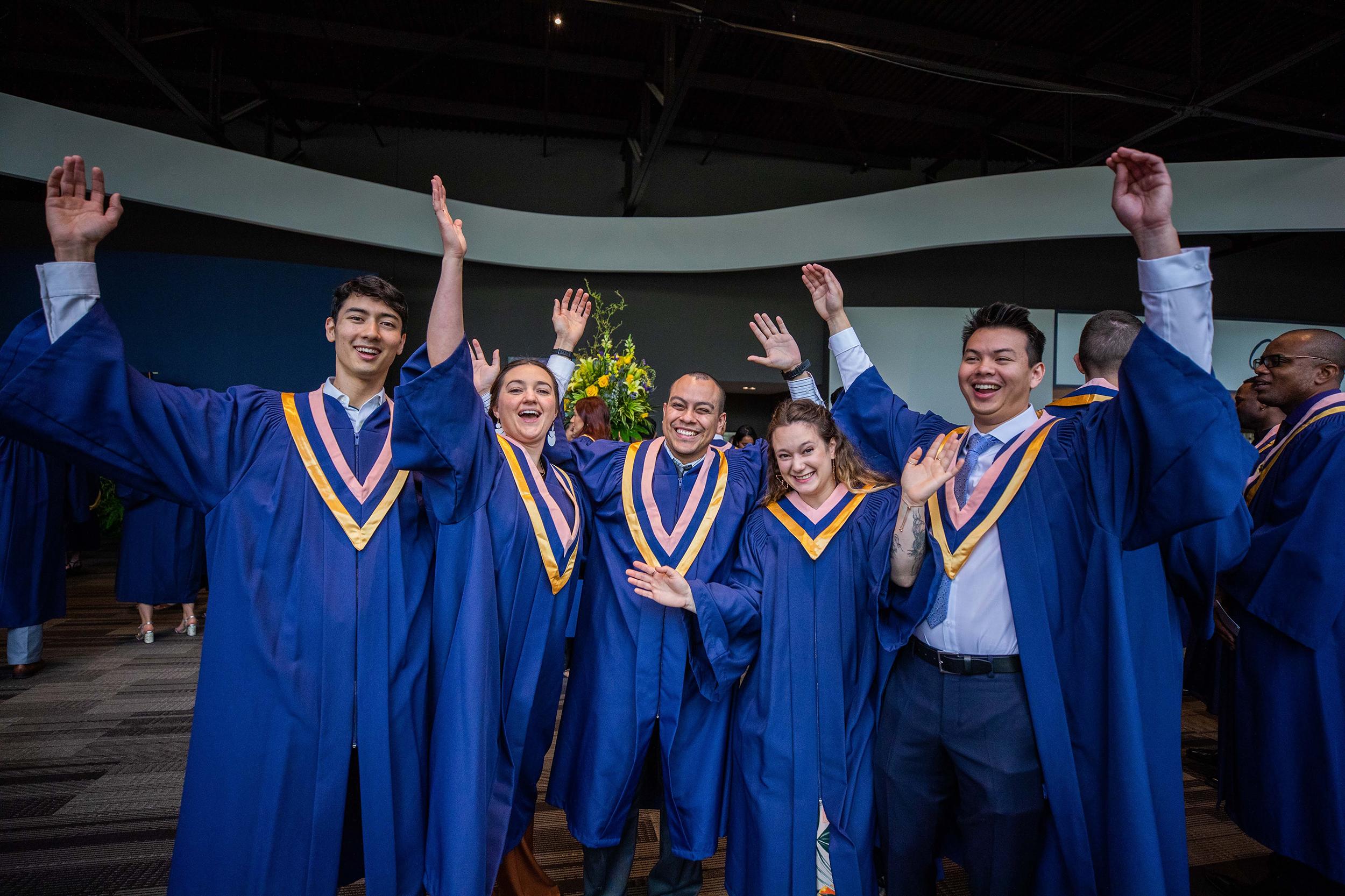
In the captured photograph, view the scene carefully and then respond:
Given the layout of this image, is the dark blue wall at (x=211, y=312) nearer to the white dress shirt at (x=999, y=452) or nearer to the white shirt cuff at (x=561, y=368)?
the white shirt cuff at (x=561, y=368)

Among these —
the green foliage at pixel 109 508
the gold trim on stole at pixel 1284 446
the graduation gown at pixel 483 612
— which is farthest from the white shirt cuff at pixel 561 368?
the green foliage at pixel 109 508

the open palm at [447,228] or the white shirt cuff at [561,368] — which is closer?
→ the open palm at [447,228]

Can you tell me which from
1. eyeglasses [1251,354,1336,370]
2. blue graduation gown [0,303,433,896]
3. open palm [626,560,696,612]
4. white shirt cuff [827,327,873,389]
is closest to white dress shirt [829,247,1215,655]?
white shirt cuff [827,327,873,389]

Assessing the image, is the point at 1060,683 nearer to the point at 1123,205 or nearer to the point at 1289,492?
the point at 1123,205

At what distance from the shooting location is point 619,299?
7.20 meters

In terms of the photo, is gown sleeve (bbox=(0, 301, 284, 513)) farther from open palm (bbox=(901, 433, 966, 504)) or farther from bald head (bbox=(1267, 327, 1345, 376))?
bald head (bbox=(1267, 327, 1345, 376))

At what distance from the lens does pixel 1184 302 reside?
1264 millimetres

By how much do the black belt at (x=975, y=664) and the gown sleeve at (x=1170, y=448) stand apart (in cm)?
36

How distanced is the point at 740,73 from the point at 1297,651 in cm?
655

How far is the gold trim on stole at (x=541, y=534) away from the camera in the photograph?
185 cm

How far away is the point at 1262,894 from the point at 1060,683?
57.3 inches

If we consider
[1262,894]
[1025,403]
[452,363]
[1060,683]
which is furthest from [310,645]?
[1262,894]

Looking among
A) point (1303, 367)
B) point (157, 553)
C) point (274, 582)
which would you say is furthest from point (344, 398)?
point (157, 553)

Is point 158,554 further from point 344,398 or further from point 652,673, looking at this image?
point 652,673
